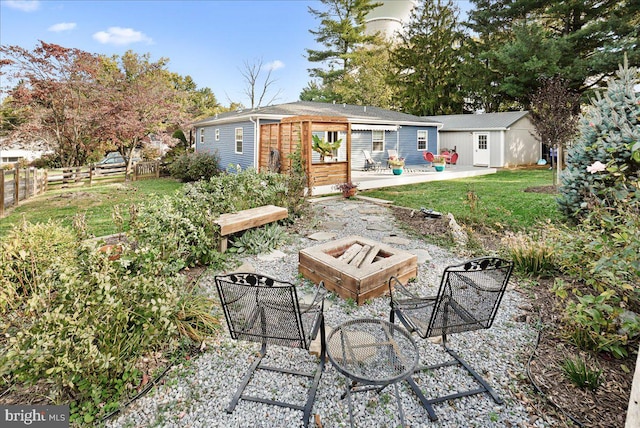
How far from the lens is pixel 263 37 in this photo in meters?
21.2

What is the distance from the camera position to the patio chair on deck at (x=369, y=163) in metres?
15.6

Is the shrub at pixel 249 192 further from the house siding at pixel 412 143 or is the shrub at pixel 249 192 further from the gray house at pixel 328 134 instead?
the house siding at pixel 412 143

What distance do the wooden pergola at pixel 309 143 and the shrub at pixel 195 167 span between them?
369 centimetres

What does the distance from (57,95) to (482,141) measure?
20.9 metres

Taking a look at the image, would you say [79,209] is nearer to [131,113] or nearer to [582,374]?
[131,113]

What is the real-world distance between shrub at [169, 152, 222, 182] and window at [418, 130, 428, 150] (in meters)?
11.2

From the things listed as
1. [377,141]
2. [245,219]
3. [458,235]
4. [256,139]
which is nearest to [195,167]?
[256,139]

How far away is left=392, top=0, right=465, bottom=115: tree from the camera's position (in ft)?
86.0

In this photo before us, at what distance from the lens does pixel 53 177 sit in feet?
41.2

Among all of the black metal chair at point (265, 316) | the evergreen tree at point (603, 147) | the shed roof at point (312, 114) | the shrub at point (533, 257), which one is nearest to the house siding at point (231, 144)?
the shed roof at point (312, 114)

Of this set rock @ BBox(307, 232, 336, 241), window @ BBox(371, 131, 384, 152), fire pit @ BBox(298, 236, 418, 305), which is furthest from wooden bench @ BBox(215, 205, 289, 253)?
window @ BBox(371, 131, 384, 152)

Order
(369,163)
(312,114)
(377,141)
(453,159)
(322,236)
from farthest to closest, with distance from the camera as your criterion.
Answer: (453,159) → (377,141) → (369,163) → (312,114) → (322,236)

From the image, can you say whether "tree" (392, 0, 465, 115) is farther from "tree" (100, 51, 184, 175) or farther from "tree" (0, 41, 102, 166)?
"tree" (0, 41, 102, 166)

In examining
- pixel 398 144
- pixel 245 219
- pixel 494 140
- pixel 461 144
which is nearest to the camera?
pixel 245 219
